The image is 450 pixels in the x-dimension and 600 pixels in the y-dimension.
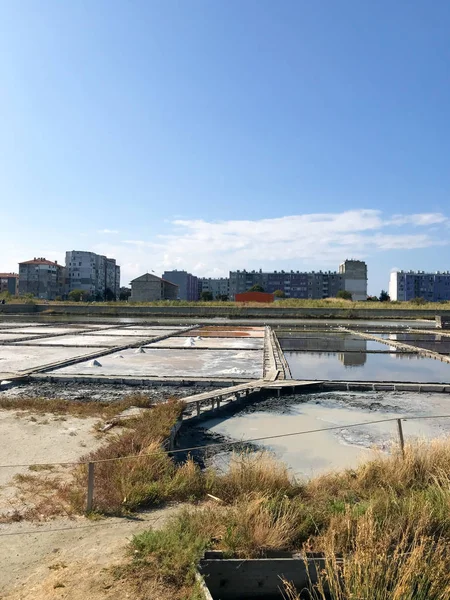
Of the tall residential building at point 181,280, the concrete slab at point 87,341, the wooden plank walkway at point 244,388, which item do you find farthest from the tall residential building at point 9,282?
the wooden plank walkway at point 244,388

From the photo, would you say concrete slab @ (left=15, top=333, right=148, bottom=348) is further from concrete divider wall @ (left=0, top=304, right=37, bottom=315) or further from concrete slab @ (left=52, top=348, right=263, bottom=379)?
concrete divider wall @ (left=0, top=304, right=37, bottom=315)

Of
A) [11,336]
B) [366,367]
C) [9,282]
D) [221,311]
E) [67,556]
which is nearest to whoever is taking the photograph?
[67,556]

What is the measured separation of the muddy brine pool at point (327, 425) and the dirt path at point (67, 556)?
2.58 meters

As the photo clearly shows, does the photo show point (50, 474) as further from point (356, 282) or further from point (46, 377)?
point (356, 282)

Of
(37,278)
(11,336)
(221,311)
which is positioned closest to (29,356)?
(11,336)

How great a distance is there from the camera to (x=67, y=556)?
3895 mm

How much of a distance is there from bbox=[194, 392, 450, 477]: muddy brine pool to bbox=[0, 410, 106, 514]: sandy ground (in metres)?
1.94

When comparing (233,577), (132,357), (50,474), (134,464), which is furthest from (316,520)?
(132,357)

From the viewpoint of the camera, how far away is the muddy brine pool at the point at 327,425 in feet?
23.5

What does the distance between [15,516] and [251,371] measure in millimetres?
10327

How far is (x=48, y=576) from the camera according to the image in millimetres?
3598

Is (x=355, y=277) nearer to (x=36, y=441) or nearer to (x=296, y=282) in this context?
(x=296, y=282)

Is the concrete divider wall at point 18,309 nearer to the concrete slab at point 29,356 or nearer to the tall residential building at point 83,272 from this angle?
the concrete slab at point 29,356

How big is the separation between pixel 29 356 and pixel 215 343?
8.50m
